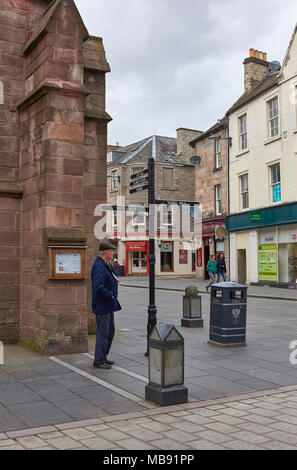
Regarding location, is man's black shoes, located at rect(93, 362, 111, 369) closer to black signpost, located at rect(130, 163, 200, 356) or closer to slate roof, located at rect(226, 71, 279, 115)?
black signpost, located at rect(130, 163, 200, 356)

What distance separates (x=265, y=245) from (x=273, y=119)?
657 centimetres

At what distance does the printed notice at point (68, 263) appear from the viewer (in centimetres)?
827

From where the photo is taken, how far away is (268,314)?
1407 centimetres

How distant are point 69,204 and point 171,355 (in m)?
3.85

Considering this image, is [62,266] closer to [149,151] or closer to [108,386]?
[108,386]

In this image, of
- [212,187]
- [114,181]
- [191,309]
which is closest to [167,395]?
[191,309]

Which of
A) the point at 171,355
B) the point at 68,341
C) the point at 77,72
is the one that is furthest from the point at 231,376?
the point at 77,72


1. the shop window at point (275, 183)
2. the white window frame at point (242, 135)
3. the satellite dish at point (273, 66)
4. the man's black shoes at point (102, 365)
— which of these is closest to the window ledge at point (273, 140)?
the shop window at point (275, 183)

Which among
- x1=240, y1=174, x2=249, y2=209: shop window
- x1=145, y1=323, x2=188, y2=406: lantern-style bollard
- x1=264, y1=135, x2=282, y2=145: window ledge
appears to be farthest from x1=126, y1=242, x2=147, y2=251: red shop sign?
x1=145, y1=323, x2=188, y2=406: lantern-style bollard

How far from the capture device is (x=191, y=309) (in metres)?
11.5

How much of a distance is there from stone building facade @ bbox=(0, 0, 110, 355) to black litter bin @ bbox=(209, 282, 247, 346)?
7.63ft

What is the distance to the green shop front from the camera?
24.6 meters

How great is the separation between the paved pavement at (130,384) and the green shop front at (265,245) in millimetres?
14826

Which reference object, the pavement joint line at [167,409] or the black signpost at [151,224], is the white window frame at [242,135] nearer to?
the black signpost at [151,224]
